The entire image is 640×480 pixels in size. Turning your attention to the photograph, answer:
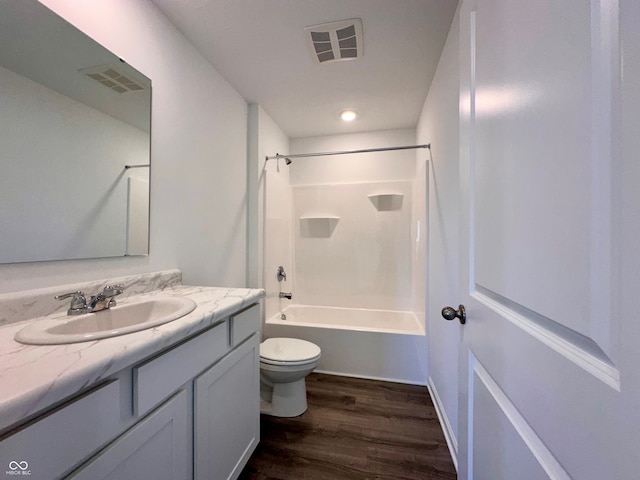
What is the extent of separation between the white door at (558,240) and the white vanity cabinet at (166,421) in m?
0.90

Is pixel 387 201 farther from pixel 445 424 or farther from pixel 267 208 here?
pixel 445 424

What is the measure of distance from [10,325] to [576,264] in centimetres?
143

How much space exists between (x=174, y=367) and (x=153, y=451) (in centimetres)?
22

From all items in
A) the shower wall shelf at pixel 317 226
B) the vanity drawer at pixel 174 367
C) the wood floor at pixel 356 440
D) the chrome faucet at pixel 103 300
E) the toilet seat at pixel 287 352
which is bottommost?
the wood floor at pixel 356 440

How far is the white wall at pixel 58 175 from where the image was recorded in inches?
32.2

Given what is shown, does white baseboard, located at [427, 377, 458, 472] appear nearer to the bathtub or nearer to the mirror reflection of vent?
the bathtub

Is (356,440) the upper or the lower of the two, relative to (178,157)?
lower

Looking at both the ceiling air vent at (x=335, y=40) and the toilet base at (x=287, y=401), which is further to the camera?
the toilet base at (x=287, y=401)

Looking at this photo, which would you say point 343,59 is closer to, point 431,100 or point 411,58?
point 411,58

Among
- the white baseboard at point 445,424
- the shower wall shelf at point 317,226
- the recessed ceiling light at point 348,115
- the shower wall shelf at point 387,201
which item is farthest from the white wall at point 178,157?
the white baseboard at point 445,424

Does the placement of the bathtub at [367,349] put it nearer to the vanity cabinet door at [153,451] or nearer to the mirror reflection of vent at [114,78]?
the vanity cabinet door at [153,451]

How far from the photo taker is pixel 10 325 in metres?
0.78

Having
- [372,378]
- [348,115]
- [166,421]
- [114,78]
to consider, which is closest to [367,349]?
[372,378]

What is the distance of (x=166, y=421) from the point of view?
0.78m
